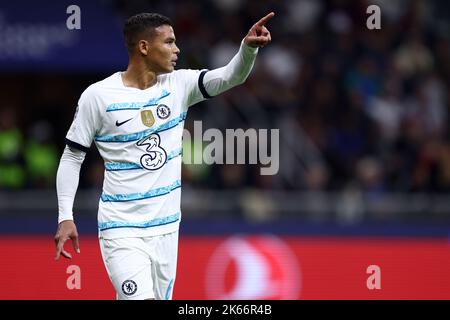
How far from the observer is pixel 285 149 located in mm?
14586

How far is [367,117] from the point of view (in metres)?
14.8

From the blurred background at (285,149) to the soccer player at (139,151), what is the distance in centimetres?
521

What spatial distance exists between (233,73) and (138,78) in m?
0.62

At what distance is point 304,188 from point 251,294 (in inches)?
77.6

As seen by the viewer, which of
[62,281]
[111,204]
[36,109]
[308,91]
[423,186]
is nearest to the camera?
[111,204]

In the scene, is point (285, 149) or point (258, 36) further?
point (285, 149)

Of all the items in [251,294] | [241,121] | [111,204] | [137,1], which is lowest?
[251,294]

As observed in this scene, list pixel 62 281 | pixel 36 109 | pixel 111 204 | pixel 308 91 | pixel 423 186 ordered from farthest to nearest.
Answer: pixel 36 109 < pixel 308 91 < pixel 423 186 < pixel 62 281 < pixel 111 204

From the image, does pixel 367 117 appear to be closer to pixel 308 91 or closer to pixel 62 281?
pixel 308 91

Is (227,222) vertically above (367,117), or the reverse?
(367,117)

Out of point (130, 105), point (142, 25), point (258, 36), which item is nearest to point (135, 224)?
point (130, 105)

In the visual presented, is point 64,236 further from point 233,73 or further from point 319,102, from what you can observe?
point 319,102

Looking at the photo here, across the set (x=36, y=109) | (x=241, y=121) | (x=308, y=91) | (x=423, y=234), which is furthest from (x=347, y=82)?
A: (x=36, y=109)

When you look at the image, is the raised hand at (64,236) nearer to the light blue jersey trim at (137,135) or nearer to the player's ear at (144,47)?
the light blue jersey trim at (137,135)
